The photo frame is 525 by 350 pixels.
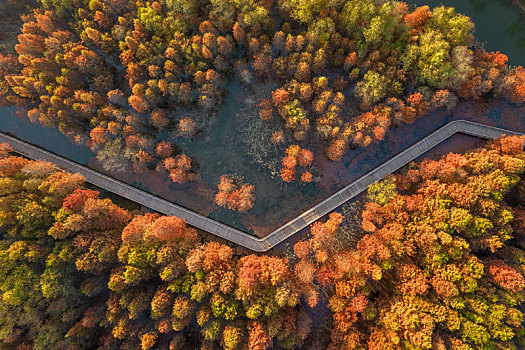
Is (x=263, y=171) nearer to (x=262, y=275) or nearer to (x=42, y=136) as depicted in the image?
(x=262, y=275)

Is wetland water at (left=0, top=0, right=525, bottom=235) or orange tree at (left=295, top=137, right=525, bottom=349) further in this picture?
wetland water at (left=0, top=0, right=525, bottom=235)

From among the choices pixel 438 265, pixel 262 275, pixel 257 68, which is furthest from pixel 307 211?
pixel 257 68

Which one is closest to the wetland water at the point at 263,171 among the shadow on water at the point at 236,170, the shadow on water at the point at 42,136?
the shadow on water at the point at 236,170

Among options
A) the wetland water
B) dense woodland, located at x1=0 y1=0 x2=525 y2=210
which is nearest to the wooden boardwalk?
the wetland water

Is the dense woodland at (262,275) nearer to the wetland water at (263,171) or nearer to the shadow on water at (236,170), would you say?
the wetland water at (263,171)

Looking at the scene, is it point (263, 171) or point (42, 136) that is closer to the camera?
point (263, 171)

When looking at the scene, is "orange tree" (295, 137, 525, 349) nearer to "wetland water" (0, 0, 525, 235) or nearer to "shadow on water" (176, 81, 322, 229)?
"wetland water" (0, 0, 525, 235)
